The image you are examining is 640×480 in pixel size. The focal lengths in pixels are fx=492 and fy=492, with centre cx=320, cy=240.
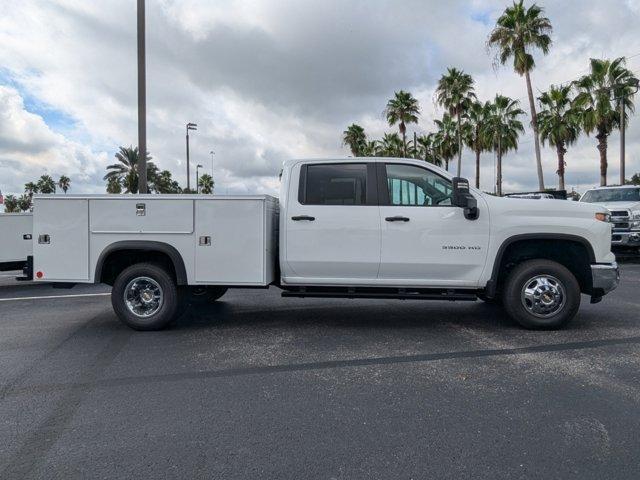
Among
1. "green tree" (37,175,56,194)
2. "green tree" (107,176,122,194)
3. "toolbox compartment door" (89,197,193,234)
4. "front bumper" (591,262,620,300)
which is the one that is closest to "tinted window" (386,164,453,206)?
"front bumper" (591,262,620,300)

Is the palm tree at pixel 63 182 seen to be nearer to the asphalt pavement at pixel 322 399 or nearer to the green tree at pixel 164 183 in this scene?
the green tree at pixel 164 183

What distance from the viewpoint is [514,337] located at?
18.7ft

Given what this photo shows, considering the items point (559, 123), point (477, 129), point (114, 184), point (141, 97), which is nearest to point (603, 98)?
point (559, 123)

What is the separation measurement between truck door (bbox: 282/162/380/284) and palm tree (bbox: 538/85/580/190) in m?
30.2

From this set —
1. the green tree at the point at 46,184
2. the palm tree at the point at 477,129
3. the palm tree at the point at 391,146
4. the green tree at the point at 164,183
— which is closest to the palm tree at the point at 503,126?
the palm tree at the point at 477,129

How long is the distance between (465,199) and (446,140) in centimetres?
4770

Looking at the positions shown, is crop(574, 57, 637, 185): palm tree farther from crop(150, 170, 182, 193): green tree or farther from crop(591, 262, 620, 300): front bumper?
crop(150, 170, 182, 193): green tree

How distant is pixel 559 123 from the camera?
32219 millimetres

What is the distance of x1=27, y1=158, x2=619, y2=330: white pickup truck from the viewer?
5801mm

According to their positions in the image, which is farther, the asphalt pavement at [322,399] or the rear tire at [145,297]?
the rear tire at [145,297]

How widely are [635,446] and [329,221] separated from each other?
12.2 feet

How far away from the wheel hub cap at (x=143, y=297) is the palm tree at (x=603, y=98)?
2882 cm

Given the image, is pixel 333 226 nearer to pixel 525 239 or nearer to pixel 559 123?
pixel 525 239

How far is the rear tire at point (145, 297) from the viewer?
6016 mm
